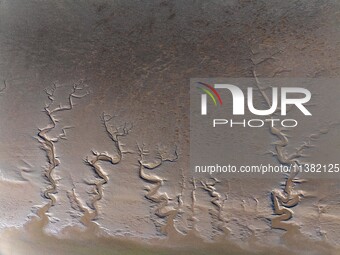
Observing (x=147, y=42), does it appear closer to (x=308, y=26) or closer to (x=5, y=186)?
(x=308, y=26)

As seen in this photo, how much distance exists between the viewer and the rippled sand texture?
154cm

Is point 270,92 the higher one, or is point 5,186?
point 270,92

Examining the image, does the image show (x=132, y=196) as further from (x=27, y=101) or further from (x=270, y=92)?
(x=270, y=92)

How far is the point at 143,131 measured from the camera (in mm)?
1588

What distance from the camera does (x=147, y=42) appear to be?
159 cm

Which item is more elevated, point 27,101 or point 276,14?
point 276,14

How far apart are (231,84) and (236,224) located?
2.28ft

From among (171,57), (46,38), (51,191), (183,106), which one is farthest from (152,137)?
(46,38)

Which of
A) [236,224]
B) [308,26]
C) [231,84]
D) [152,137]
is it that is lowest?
[236,224]

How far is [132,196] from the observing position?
1.58m

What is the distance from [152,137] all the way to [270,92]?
2.05ft

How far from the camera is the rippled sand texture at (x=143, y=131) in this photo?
154 centimetres

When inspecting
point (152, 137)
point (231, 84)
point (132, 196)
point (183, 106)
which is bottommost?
point (132, 196)

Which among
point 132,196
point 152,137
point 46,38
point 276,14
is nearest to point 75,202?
point 132,196
